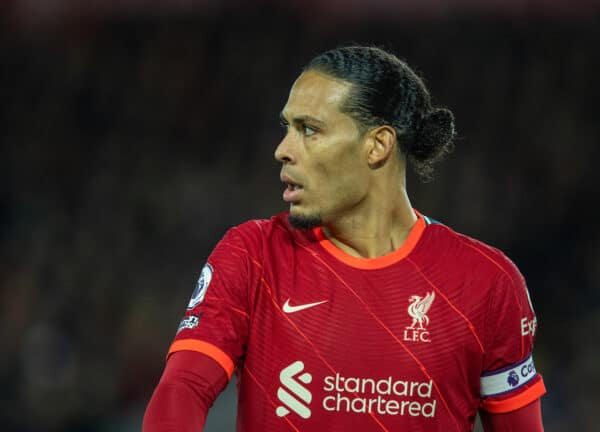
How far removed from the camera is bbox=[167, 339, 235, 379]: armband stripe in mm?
2162

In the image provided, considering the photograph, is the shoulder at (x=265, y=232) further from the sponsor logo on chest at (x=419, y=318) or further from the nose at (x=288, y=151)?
the sponsor logo on chest at (x=419, y=318)

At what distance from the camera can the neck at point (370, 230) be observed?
248 centimetres

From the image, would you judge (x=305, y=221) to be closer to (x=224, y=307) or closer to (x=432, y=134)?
(x=224, y=307)

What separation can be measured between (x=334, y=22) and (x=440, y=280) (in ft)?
15.9

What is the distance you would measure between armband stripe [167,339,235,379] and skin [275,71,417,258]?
44 centimetres

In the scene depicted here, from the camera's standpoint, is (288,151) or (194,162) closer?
(288,151)

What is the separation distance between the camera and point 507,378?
2.40m

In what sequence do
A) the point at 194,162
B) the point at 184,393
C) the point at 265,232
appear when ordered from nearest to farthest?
the point at 184,393 → the point at 265,232 → the point at 194,162

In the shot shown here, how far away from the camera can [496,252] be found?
8.14ft

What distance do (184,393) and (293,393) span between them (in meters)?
0.34

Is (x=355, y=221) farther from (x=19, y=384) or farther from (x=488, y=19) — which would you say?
(x=488, y=19)

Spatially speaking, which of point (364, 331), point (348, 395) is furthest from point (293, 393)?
point (364, 331)

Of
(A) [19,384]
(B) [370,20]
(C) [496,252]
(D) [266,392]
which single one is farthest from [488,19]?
(D) [266,392]

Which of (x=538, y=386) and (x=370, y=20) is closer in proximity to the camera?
(x=538, y=386)
